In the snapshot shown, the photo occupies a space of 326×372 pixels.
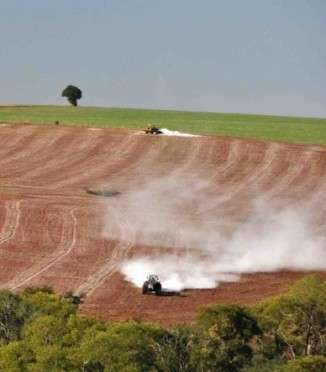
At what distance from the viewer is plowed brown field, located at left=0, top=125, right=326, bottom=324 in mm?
71250

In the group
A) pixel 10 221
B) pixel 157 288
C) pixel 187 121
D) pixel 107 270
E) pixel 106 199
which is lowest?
pixel 157 288

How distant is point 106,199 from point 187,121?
6385cm

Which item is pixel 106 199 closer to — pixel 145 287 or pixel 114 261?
pixel 114 261

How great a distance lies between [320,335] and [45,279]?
27945 millimetres

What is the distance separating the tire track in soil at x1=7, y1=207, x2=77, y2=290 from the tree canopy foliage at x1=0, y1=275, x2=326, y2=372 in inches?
689

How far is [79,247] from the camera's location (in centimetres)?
8256

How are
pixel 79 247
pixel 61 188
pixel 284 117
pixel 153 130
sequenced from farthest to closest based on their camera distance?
pixel 284 117 < pixel 153 130 < pixel 61 188 < pixel 79 247

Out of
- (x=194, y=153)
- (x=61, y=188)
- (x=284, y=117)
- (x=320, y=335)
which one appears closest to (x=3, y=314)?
(x=320, y=335)

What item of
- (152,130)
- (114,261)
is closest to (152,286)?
(114,261)

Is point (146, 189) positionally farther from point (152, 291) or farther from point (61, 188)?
point (152, 291)

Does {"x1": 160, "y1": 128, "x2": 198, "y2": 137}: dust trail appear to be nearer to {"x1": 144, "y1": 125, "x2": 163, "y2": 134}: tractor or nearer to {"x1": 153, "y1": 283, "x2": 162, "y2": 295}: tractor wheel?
{"x1": 144, "y1": 125, "x2": 163, "y2": 134}: tractor

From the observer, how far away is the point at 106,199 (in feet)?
326

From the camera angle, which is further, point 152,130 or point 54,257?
point 152,130

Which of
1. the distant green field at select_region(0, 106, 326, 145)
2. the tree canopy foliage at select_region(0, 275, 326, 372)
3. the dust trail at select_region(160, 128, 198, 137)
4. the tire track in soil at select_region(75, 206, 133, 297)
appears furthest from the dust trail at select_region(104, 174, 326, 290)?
Answer: the distant green field at select_region(0, 106, 326, 145)
